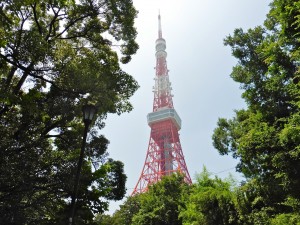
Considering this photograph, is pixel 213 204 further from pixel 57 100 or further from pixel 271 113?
pixel 57 100

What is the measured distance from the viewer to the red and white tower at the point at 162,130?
5020 cm

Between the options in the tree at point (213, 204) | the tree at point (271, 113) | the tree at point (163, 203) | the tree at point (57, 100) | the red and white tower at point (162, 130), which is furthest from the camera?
the red and white tower at point (162, 130)

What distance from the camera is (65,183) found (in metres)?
9.43

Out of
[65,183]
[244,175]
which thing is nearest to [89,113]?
[65,183]

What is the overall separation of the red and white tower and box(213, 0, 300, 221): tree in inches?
1359

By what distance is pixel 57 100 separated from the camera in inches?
408

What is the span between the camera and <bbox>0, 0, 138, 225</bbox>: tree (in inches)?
330

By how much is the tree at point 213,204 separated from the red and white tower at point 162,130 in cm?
3078

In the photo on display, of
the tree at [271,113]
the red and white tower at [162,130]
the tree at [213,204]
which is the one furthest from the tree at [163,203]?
the red and white tower at [162,130]

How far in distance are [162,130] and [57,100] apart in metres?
47.8

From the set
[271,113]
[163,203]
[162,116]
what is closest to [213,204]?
[271,113]

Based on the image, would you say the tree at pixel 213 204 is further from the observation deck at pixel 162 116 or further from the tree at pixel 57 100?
the observation deck at pixel 162 116

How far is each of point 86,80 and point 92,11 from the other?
295 centimetres

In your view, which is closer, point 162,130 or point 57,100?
point 57,100
